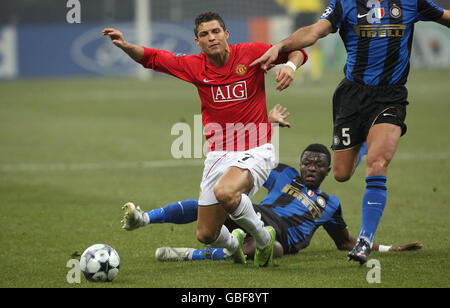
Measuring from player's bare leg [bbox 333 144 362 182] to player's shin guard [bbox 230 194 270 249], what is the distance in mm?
1143

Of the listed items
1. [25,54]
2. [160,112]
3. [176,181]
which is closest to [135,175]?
[176,181]

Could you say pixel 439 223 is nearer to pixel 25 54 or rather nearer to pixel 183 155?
pixel 183 155

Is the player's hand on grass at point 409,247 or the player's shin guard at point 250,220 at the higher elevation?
the player's shin guard at point 250,220

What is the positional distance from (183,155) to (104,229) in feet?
24.8

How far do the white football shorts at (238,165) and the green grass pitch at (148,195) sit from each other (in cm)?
63

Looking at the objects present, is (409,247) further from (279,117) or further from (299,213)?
(279,117)

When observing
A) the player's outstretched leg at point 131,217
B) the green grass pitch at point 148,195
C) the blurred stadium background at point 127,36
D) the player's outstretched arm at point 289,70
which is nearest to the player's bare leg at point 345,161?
the green grass pitch at point 148,195

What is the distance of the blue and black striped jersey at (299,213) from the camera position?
22.6 ft

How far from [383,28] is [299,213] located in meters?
1.82

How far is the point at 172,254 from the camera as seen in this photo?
6.66 meters

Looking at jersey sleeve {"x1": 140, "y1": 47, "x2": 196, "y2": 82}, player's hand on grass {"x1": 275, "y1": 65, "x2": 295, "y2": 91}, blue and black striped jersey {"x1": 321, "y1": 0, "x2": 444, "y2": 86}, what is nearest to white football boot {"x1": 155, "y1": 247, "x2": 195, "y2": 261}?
jersey sleeve {"x1": 140, "y1": 47, "x2": 196, "y2": 82}

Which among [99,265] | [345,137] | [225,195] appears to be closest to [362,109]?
[345,137]

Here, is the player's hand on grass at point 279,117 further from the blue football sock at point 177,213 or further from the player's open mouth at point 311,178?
the blue football sock at point 177,213

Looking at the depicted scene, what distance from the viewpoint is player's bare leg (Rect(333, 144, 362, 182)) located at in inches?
273
